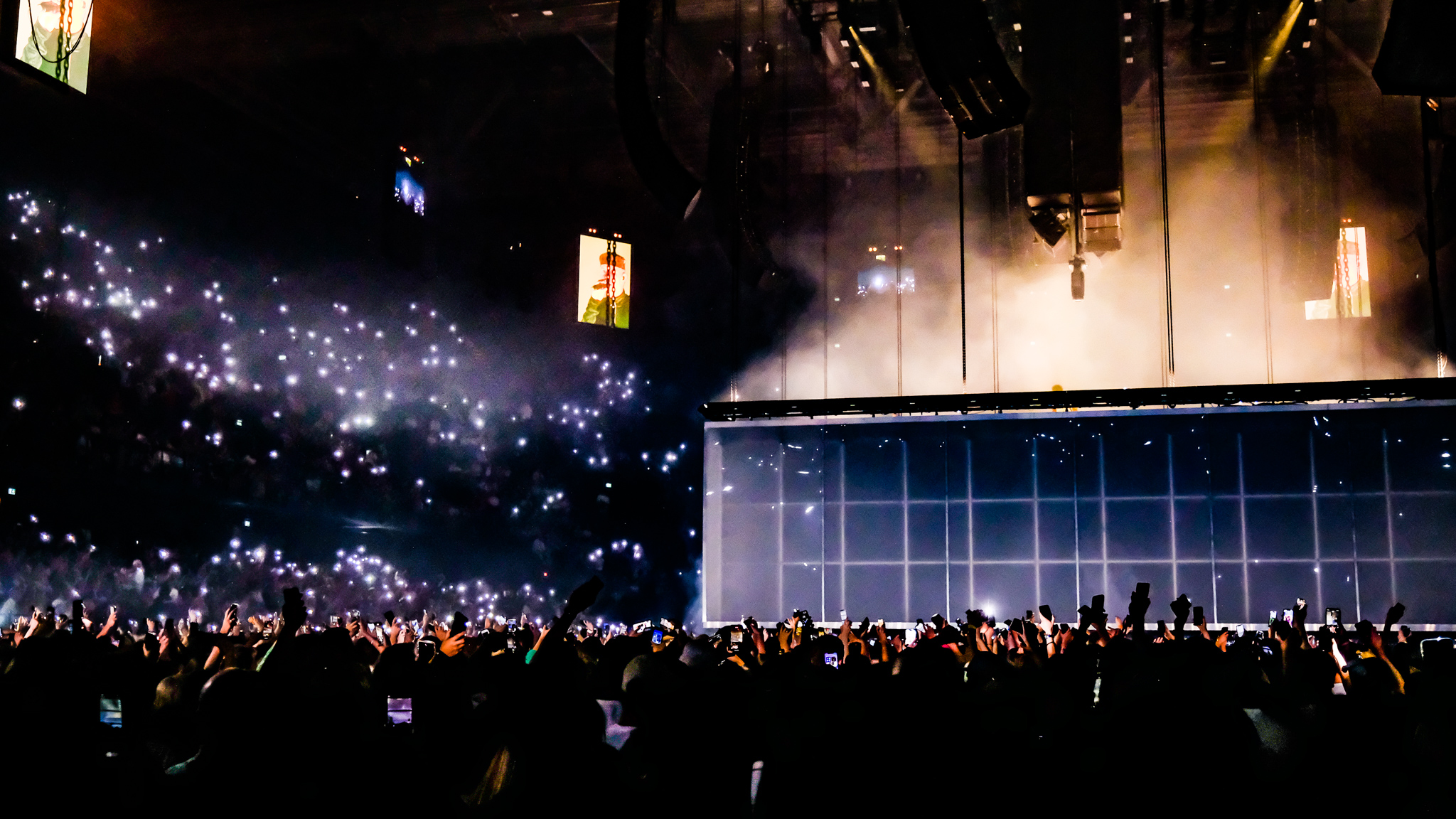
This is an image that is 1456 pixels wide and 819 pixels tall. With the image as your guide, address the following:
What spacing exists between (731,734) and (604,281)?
13328mm

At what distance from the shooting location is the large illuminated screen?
28.5 ft

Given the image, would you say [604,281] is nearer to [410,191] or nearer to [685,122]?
[685,122]

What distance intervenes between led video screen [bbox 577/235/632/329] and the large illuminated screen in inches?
301

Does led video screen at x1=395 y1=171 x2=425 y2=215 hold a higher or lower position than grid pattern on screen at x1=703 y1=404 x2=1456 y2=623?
higher

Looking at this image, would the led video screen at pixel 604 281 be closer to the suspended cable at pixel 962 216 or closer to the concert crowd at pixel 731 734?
the suspended cable at pixel 962 216

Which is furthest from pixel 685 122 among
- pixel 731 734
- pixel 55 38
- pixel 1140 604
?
pixel 731 734

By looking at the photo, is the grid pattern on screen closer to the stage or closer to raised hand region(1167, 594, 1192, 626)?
the stage

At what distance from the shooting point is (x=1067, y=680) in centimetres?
412

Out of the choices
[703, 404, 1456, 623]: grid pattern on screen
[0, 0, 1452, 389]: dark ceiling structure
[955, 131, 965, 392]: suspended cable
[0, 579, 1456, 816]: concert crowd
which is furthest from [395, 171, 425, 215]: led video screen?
[0, 579, 1456, 816]: concert crowd

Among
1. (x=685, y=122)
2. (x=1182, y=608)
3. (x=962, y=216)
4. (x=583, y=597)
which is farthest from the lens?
(x=685, y=122)

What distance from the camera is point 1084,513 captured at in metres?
15.2

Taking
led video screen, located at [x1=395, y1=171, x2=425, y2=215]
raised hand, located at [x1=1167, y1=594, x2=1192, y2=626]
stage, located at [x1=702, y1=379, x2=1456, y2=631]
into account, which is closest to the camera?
raised hand, located at [x1=1167, y1=594, x2=1192, y2=626]

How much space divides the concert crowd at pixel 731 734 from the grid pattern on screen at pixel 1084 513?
36.9ft

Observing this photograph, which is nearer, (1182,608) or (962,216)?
(1182,608)
